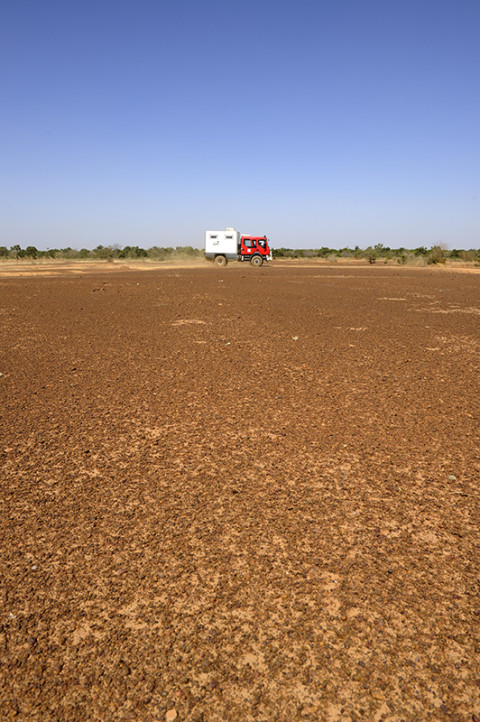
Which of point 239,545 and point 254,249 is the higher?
point 254,249

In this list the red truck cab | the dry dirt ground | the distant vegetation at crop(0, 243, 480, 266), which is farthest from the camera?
the distant vegetation at crop(0, 243, 480, 266)

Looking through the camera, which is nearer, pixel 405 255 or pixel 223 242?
pixel 223 242

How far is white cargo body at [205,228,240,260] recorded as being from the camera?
46.1 m

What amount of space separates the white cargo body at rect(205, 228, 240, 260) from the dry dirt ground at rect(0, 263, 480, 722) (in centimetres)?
4060

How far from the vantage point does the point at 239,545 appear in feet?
10.2

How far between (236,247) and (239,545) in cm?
4527

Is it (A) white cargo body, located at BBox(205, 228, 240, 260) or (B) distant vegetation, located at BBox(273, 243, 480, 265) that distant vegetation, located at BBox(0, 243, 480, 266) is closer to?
(B) distant vegetation, located at BBox(273, 243, 480, 265)

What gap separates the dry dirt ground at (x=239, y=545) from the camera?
7.09 feet

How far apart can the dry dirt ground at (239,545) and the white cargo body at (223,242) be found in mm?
40598

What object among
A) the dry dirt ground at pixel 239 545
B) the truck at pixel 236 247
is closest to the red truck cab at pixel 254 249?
the truck at pixel 236 247

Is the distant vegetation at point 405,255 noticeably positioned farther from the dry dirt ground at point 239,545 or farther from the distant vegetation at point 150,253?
the dry dirt ground at point 239,545

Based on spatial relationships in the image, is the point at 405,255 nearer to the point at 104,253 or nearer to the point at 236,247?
the point at 236,247

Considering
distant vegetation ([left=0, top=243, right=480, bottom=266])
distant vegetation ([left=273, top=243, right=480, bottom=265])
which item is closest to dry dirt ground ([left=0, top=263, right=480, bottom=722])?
distant vegetation ([left=273, top=243, right=480, bottom=265])

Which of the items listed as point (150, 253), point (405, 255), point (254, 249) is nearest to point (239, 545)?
point (254, 249)
